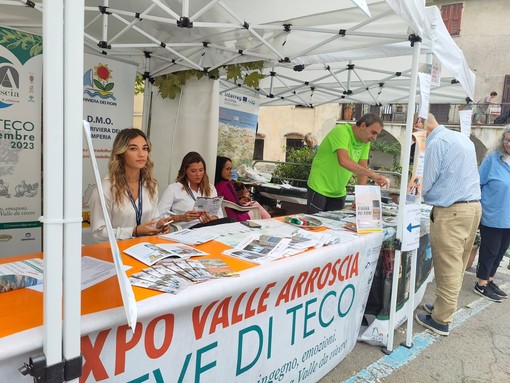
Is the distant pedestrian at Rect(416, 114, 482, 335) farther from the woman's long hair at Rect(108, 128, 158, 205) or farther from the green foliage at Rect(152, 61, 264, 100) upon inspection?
the woman's long hair at Rect(108, 128, 158, 205)

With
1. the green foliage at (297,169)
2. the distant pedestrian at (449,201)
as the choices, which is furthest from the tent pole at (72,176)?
the green foliage at (297,169)

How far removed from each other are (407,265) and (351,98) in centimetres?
416

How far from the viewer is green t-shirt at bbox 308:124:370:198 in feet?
12.3

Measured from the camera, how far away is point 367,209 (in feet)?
9.10

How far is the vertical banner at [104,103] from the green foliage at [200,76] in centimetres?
35

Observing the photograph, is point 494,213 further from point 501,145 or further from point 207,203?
point 207,203

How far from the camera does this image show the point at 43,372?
1.01m

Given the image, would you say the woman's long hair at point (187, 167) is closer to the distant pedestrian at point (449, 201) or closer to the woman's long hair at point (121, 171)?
the woman's long hair at point (121, 171)

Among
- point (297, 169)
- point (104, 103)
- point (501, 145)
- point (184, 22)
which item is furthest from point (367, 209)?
point (297, 169)

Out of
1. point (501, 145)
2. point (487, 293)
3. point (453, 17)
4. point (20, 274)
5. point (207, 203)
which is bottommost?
point (487, 293)

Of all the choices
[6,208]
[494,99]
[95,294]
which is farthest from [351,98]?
[494,99]

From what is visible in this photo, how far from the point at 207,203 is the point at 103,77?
2.20 metres

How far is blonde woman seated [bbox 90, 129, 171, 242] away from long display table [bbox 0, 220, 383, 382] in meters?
0.57

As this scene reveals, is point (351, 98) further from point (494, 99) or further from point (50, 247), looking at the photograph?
point (494, 99)
